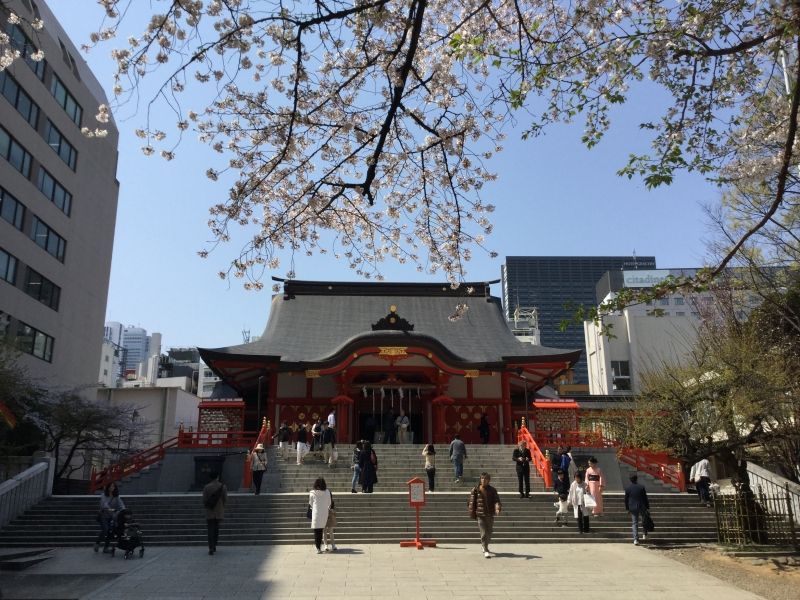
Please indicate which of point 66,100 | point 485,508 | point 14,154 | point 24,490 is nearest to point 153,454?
point 24,490

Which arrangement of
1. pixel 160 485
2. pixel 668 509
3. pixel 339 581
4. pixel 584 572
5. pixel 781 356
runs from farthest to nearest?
pixel 160 485, pixel 781 356, pixel 668 509, pixel 584 572, pixel 339 581

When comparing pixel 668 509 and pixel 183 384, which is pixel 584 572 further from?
pixel 183 384

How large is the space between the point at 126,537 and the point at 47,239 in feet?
71.8

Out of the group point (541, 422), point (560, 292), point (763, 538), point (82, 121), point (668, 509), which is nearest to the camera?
point (763, 538)

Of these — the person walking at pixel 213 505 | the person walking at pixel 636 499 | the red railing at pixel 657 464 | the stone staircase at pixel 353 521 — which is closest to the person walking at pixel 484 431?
the red railing at pixel 657 464

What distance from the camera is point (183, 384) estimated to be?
189ft

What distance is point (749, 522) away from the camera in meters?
12.4

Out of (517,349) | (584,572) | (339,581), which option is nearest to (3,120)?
(517,349)

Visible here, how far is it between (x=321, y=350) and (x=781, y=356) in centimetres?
1623

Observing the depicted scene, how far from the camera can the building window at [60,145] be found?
95.1 feet

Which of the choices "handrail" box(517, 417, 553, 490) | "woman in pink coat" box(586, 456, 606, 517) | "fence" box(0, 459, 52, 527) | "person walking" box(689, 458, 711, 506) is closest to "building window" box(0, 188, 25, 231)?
"fence" box(0, 459, 52, 527)

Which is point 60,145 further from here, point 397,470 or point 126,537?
point 126,537

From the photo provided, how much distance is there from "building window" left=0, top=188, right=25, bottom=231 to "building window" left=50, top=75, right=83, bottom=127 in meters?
6.09

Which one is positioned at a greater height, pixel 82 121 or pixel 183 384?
pixel 82 121
